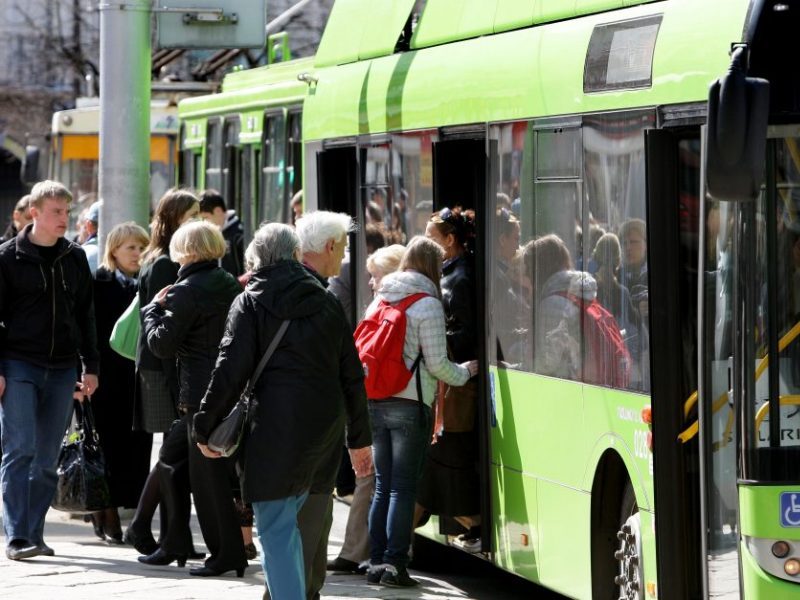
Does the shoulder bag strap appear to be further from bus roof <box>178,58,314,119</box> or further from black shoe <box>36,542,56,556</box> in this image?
bus roof <box>178,58,314,119</box>

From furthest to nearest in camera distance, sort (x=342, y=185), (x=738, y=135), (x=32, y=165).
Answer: (x=32, y=165) < (x=342, y=185) < (x=738, y=135)

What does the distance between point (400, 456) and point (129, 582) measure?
4.47 ft

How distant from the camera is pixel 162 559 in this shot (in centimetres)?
932

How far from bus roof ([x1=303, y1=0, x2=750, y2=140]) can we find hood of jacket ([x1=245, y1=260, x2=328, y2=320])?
1.32 m

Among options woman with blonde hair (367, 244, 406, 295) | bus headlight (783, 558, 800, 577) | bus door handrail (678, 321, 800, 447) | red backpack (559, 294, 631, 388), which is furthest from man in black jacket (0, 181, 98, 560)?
bus headlight (783, 558, 800, 577)

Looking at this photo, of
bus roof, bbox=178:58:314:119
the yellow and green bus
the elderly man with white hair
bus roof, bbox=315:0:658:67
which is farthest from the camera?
the yellow and green bus

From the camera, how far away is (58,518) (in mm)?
11453

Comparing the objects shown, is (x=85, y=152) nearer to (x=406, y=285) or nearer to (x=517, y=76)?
(x=406, y=285)

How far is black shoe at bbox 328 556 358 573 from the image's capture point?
30.6ft

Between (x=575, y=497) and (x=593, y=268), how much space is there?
3.09ft

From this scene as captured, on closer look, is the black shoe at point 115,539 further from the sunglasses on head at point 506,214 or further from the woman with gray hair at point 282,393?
the woman with gray hair at point 282,393

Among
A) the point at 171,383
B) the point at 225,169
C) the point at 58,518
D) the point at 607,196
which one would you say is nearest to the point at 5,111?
the point at 225,169

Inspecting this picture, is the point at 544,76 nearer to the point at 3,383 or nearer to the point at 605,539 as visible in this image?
the point at 605,539

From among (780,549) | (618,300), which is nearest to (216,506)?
(618,300)
